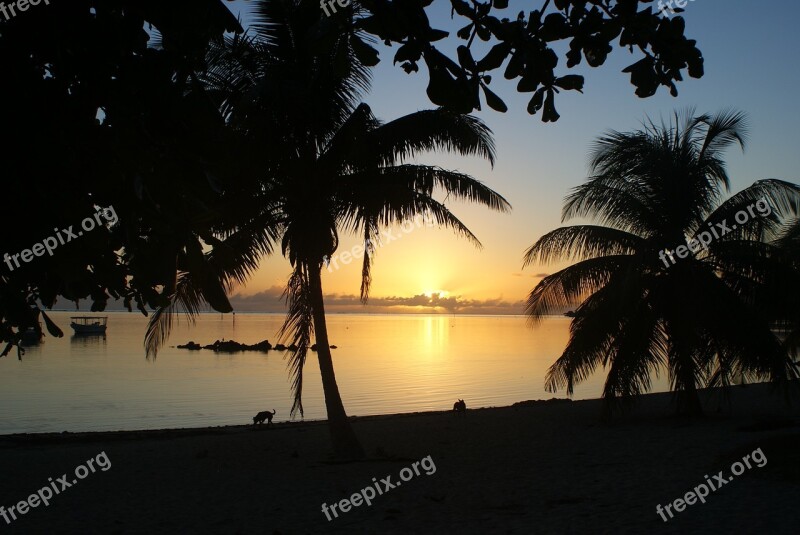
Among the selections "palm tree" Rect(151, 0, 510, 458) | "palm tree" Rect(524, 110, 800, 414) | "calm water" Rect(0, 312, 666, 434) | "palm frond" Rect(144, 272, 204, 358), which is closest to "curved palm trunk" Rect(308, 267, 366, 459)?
"palm tree" Rect(151, 0, 510, 458)

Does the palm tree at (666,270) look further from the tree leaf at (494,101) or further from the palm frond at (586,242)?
the tree leaf at (494,101)

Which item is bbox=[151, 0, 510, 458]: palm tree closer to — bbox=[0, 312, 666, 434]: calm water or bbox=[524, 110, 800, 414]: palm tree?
bbox=[524, 110, 800, 414]: palm tree

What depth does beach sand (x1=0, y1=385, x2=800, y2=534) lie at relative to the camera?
799 cm

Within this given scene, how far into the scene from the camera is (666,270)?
14055mm

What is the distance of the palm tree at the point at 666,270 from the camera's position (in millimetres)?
13125

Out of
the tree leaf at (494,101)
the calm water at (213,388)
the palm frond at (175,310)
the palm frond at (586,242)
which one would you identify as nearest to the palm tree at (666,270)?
the palm frond at (586,242)

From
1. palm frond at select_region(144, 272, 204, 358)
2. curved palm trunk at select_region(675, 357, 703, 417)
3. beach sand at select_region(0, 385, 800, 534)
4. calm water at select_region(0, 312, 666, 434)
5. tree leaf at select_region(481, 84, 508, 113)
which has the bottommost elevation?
calm water at select_region(0, 312, 666, 434)

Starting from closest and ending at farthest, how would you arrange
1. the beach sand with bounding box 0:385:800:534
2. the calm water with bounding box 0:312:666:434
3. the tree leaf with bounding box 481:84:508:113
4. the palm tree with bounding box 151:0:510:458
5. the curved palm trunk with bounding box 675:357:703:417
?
1. the tree leaf with bounding box 481:84:508:113
2. the beach sand with bounding box 0:385:800:534
3. the palm tree with bounding box 151:0:510:458
4. the curved palm trunk with bounding box 675:357:703:417
5. the calm water with bounding box 0:312:666:434

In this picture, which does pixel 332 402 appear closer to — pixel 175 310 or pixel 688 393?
pixel 175 310

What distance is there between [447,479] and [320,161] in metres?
5.91

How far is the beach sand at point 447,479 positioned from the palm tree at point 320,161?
2129 millimetres

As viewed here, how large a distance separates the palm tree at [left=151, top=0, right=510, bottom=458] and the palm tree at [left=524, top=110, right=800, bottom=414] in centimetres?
356

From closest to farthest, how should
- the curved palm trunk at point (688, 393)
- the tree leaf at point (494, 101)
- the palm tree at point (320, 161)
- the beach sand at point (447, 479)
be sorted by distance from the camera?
the tree leaf at point (494, 101), the beach sand at point (447, 479), the palm tree at point (320, 161), the curved palm trunk at point (688, 393)

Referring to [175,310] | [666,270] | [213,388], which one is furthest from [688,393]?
[213,388]
